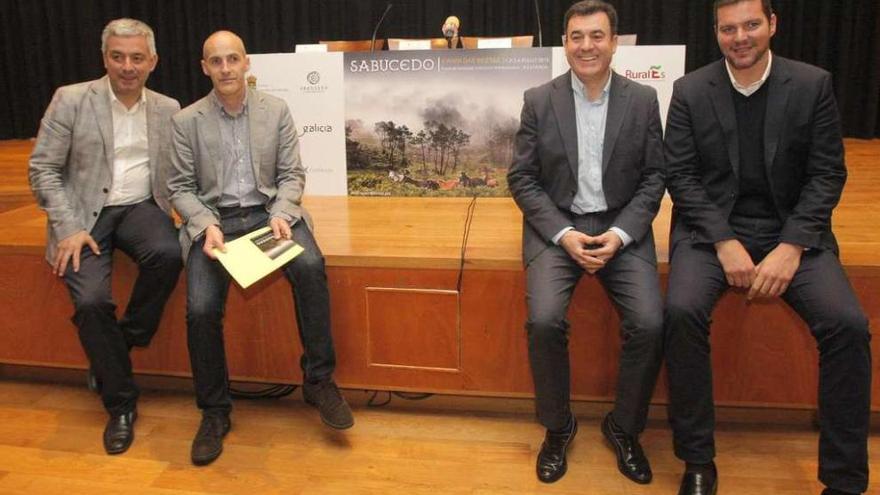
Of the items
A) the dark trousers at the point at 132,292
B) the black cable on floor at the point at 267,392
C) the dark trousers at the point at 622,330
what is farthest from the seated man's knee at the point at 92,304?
the dark trousers at the point at 622,330

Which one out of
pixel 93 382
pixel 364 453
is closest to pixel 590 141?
pixel 364 453

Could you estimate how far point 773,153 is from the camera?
1996 millimetres

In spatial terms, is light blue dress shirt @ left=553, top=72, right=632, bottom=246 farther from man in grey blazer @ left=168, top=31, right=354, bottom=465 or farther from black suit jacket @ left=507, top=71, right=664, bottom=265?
man in grey blazer @ left=168, top=31, right=354, bottom=465

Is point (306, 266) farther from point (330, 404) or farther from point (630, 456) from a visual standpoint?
point (630, 456)

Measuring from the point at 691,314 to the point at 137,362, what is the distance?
78.1 inches

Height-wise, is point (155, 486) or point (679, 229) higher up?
point (679, 229)

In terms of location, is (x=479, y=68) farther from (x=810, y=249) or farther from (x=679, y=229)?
(x=810, y=249)

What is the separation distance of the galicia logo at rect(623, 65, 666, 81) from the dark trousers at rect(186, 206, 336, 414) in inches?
71.6

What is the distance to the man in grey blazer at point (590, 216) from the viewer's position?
2.02 metres

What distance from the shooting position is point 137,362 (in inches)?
103

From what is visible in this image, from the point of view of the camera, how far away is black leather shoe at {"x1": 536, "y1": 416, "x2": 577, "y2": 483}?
2051 millimetres

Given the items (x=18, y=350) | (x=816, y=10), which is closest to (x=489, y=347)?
(x=18, y=350)

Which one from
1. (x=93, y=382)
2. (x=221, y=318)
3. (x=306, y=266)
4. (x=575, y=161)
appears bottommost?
(x=93, y=382)

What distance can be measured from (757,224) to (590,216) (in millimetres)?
484
